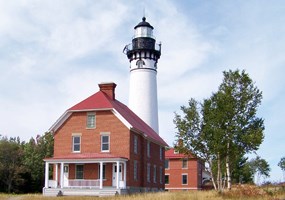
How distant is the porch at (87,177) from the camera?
119 ft

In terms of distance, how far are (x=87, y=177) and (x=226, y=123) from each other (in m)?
12.1

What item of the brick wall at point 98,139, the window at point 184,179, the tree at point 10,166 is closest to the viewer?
the brick wall at point 98,139

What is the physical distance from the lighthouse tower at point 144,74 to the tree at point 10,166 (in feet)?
46.3

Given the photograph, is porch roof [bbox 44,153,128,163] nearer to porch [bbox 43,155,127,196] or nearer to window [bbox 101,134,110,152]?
porch [bbox 43,155,127,196]

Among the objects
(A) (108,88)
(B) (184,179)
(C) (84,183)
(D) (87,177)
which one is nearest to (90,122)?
(A) (108,88)

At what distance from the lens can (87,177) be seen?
126 ft

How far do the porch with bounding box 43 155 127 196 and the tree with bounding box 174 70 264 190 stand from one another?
19.4 feet

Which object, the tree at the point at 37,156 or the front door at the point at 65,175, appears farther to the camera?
the tree at the point at 37,156

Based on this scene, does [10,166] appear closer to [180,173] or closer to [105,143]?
[105,143]

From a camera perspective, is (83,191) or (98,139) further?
(98,139)

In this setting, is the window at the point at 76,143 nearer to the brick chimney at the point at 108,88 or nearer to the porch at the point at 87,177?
the porch at the point at 87,177

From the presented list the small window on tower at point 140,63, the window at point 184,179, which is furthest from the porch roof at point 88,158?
the window at point 184,179

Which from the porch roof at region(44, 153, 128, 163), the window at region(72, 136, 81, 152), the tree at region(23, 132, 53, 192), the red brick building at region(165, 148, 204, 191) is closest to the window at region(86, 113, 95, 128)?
the window at region(72, 136, 81, 152)

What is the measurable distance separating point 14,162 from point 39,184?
3.73 m
